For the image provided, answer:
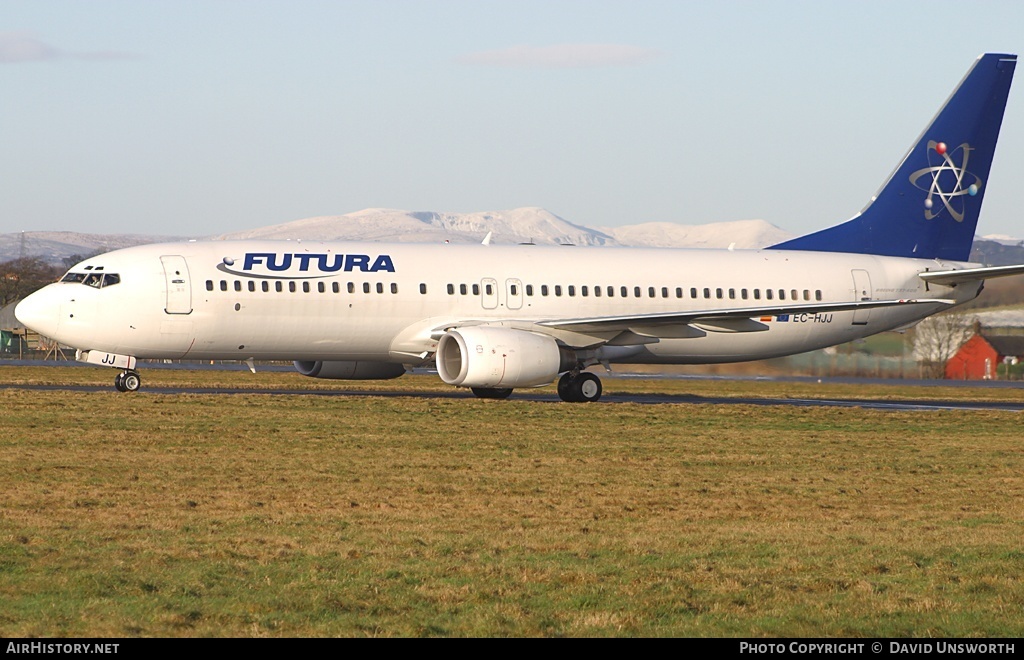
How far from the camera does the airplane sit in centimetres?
3194

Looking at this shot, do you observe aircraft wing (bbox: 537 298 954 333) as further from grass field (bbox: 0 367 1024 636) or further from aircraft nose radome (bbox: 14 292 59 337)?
aircraft nose radome (bbox: 14 292 59 337)

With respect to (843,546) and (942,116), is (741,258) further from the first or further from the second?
(843,546)

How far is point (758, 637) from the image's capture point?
8484mm

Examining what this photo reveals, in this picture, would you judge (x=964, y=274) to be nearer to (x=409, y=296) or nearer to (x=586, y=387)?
(x=586, y=387)

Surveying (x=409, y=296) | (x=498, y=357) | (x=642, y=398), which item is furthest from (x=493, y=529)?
(x=642, y=398)

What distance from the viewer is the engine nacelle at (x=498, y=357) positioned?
103 ft

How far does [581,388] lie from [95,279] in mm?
12390

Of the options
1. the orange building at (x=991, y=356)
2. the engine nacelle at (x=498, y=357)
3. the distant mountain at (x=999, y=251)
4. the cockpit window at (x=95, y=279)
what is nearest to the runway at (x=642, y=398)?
the engine nacelle at (x=498, y=357)

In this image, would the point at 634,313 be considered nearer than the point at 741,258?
Yes

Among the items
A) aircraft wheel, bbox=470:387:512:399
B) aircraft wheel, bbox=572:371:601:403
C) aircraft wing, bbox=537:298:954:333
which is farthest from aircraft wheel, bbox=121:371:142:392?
aircraft wheel, bbox=572:371:601:403

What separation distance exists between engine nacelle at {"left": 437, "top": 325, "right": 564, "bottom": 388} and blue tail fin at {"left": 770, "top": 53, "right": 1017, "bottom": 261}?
11585 millimetres

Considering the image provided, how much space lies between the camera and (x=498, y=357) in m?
31.5

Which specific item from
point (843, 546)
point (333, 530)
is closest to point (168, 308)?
point (333, 530)

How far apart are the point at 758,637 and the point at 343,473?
9714 millimetres
